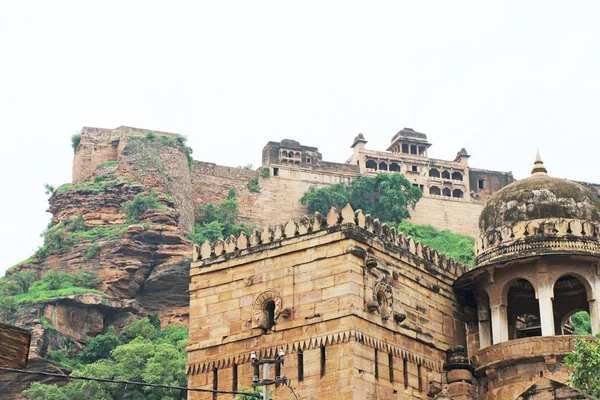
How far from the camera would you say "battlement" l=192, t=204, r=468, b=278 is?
21703 millimetres

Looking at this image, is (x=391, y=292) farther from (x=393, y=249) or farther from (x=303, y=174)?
(x=303, y=174)

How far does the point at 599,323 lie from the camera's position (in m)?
22.7

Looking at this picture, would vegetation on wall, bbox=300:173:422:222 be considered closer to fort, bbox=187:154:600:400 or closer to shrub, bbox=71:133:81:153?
shrub, bbox=71:133:81:153

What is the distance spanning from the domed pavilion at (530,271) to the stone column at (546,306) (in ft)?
0.07

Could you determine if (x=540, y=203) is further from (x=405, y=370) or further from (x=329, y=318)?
(x=329, y=318)

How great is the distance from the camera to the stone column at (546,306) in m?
22.7

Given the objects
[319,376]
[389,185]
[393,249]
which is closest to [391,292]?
[393,249]

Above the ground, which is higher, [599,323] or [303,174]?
[303,174]

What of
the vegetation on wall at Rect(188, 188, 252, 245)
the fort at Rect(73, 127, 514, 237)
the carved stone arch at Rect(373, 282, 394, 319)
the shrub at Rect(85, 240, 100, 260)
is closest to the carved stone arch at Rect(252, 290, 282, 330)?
the carved stone arch at Rect(373, 282, 394, 319)

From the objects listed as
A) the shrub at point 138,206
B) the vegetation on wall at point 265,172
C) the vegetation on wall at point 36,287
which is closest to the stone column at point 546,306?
the vegetation on wall at point 36,287

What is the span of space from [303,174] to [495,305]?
4894cm

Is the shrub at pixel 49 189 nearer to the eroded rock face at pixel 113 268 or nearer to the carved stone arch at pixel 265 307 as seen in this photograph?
the eroded rock face at pixel 113 268

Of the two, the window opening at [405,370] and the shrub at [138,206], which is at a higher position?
the shrub at [138,206]

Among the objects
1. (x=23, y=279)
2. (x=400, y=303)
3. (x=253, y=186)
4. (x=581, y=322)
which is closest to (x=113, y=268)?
(x=23, y=279)
